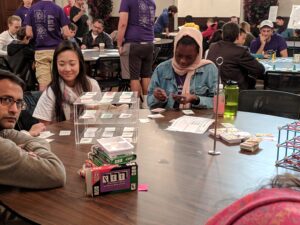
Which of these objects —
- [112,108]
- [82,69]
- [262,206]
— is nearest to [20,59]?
[82,69]

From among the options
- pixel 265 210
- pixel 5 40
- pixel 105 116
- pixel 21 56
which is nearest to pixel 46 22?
pixel 21 56

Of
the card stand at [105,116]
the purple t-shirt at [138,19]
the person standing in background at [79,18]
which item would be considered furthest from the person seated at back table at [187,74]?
the person standing in background at [79,18]

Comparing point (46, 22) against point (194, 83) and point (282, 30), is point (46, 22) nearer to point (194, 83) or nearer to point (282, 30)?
point (194, 83)

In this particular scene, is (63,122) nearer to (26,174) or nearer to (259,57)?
(26,174)

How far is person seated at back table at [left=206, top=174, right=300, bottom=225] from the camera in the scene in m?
0.52

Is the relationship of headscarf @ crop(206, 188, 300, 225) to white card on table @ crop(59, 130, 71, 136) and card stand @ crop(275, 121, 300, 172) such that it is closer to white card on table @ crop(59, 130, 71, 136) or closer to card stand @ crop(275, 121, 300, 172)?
card stand @ crop(275, 121, 300, 172)

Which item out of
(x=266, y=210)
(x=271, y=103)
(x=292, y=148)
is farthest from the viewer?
(x=271, y=103)

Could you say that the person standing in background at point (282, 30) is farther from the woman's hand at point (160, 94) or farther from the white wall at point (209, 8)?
the woman's hand at point (160, 94)

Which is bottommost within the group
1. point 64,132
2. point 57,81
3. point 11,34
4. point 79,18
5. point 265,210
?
point 64,132

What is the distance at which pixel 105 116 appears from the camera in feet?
6.84

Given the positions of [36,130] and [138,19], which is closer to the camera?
[36,130]

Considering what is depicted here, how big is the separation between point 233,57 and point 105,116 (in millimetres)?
2304

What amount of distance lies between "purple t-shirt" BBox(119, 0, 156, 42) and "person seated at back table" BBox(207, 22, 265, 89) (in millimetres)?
1003

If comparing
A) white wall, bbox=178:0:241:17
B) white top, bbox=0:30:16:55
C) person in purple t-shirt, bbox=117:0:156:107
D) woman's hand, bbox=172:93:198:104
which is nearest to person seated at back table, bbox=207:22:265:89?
person in purple t-shirt, bbox=117:0:156:107
